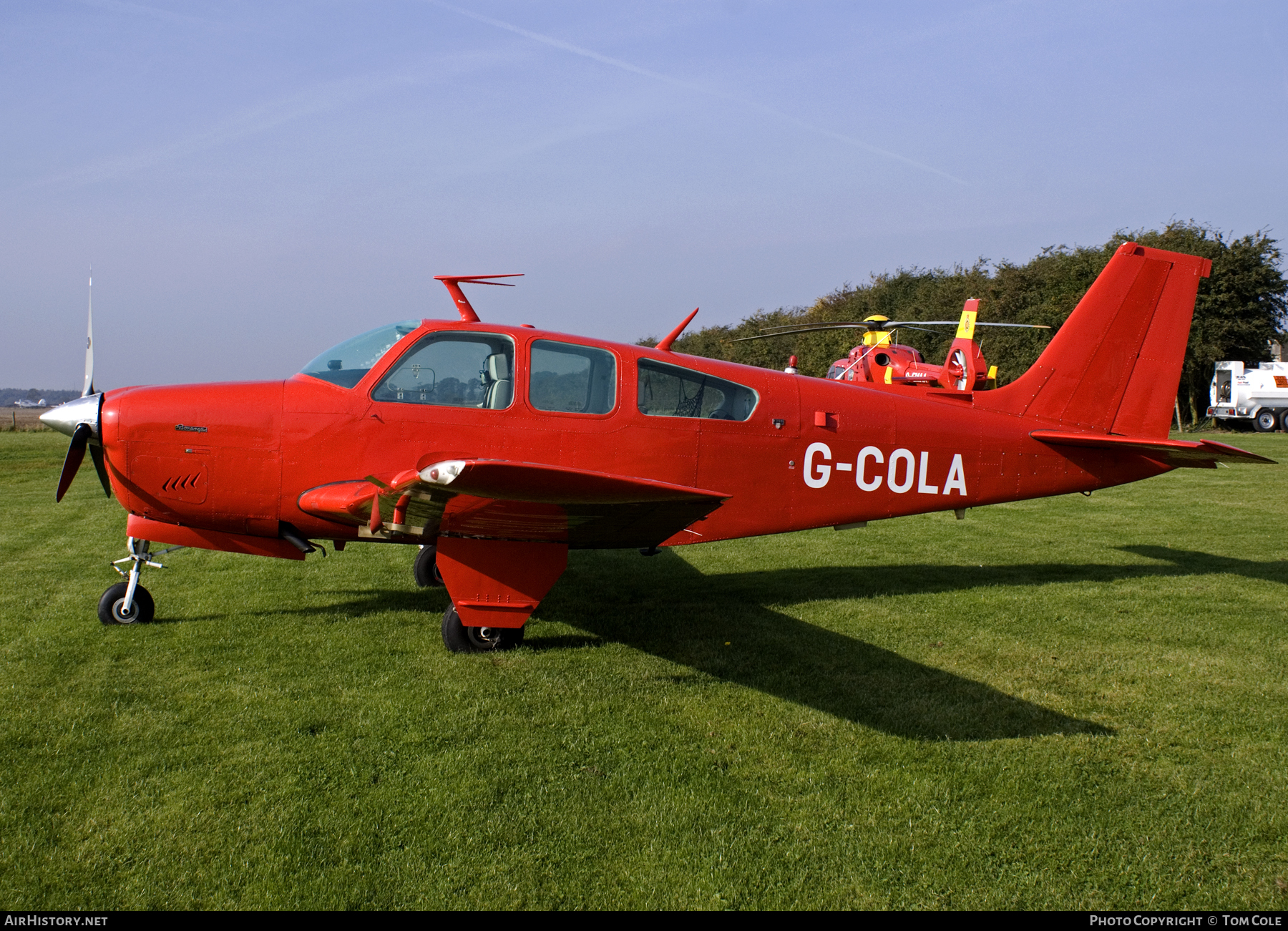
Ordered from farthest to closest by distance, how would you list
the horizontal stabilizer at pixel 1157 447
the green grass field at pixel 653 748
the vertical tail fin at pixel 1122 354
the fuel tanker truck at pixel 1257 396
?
the fuel tanker truck at pixel 1257 396 < the vertical tail fin at pixel 1122 354 < the horizontal stabilizer at pixel 1157 447 < the green grass field at pixel 653 748

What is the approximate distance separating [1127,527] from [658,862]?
1041cm

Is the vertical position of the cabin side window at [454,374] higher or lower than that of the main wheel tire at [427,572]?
higher

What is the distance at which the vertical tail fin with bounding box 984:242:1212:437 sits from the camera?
24.3ft

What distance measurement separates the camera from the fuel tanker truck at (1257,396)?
3300 centimetres

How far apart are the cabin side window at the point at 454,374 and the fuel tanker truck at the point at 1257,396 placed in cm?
3718

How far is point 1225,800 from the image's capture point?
376 cm

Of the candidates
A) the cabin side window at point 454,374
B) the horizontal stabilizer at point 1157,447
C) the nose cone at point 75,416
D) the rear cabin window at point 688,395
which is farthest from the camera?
the horizontal stabilizer at point 1157,447

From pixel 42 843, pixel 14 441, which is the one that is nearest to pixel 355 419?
pixel 42 843

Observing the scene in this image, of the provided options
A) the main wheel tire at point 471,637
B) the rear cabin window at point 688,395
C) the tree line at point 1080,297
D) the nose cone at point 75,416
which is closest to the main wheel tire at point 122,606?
the nose cone at point 75,416

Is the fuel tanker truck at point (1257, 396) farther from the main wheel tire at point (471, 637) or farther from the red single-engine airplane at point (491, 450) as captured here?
the main wheel tire at point (471, 637)

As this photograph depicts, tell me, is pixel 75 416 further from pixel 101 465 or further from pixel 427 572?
pixel 427 572

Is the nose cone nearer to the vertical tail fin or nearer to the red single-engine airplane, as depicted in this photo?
the red single-engine airplane

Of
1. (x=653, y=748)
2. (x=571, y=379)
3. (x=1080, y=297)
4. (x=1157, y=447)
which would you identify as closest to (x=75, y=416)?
(x=571, y=379)
